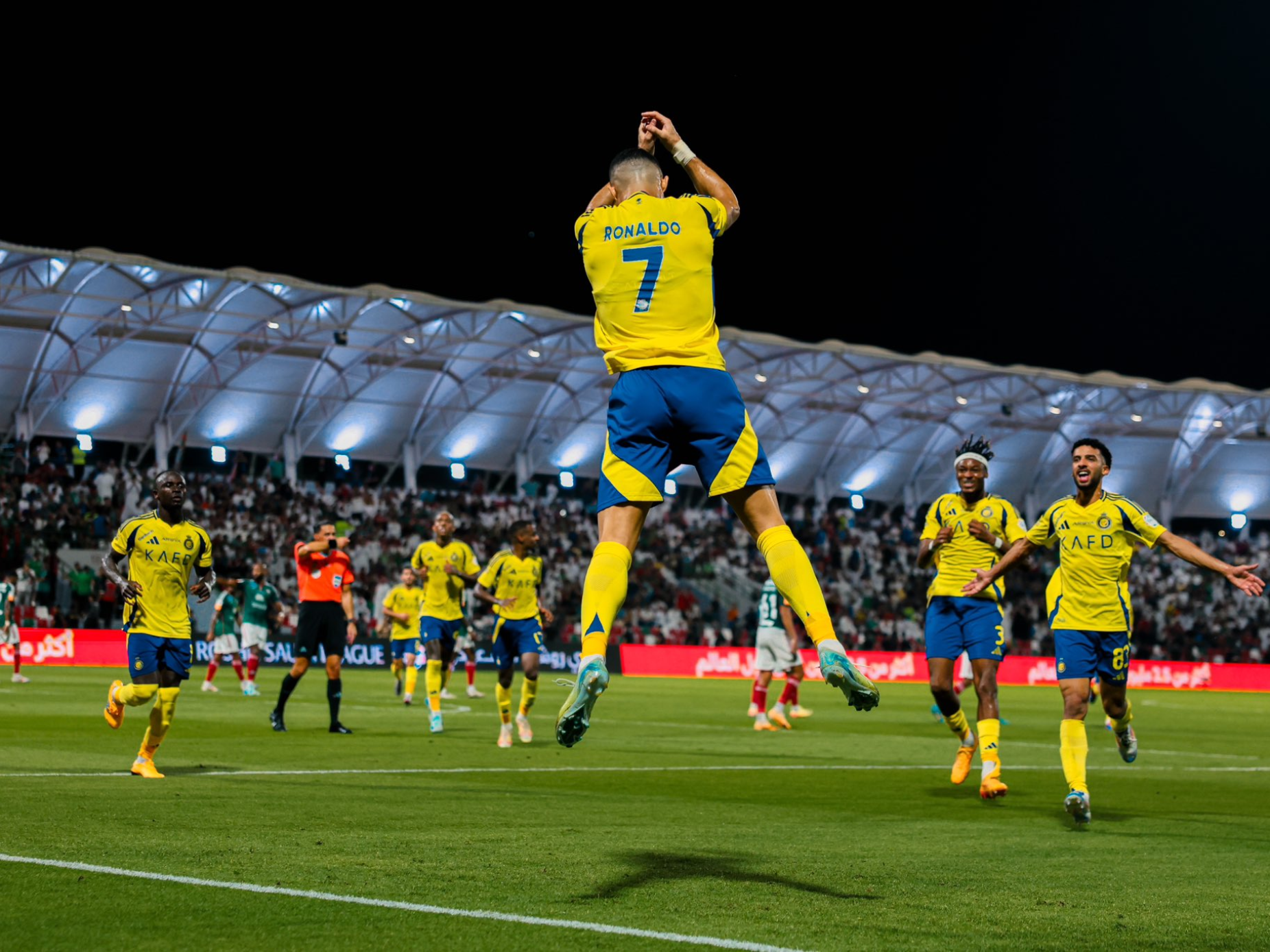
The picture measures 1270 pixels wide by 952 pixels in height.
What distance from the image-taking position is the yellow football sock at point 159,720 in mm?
12008

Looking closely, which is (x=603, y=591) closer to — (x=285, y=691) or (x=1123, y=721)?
(x=1123, y=721)

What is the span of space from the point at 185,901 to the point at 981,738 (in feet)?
24.6

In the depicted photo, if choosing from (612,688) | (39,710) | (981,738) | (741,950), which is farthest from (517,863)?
(612,688)

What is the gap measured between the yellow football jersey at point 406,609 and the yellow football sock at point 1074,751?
1765 centimetres

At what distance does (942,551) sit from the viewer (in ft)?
43.2

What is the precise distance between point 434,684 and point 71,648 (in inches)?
840

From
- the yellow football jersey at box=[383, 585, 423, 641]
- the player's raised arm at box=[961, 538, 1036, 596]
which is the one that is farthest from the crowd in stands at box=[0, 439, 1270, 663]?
the player's raised arm at box=[961, 538, 1036, 596]

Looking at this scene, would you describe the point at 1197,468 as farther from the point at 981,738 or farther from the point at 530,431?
the point at 981,738

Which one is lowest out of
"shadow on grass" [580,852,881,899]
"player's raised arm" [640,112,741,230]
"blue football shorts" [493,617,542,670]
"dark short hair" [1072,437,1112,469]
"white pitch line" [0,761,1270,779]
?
"white pitch line" [0,761,1270,779]

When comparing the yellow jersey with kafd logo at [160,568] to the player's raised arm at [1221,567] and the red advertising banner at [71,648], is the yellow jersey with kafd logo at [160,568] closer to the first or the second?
the player's raised arm at [1221,567]

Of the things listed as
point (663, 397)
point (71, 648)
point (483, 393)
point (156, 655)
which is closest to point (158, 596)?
point (156, 655)

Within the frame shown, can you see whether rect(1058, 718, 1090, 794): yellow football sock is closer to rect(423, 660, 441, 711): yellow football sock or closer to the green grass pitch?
the green grass pitch

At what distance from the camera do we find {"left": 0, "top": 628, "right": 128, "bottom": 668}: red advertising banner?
3647 cm

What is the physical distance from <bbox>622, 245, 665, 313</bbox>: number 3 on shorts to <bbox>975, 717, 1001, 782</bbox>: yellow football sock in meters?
6.07
